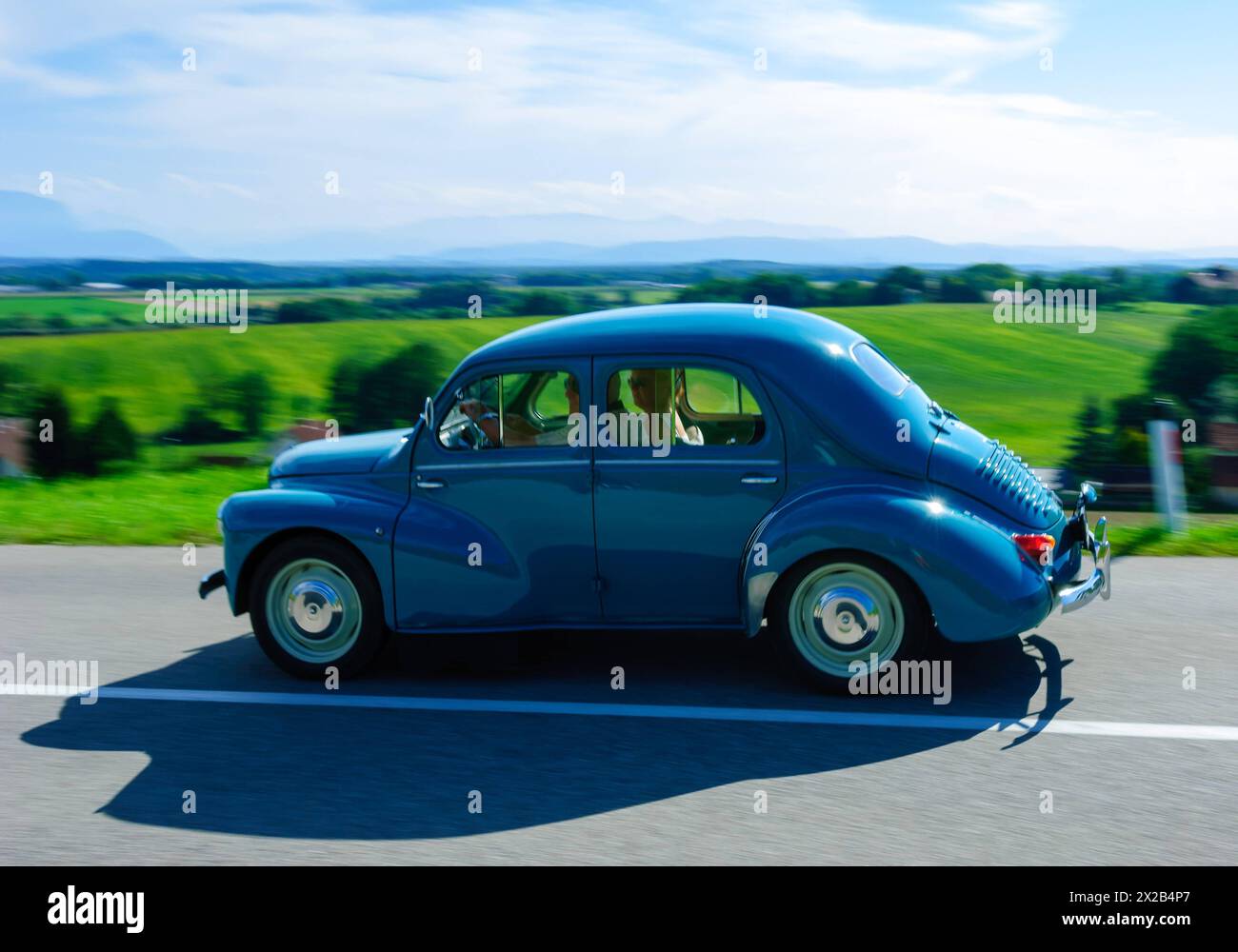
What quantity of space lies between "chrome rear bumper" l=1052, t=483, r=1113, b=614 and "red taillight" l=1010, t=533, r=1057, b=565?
0.47 ft

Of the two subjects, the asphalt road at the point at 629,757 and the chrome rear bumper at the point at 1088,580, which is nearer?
the asphalt road at the point at 629,757

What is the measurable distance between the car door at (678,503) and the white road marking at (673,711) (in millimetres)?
470

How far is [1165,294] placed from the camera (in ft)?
93.3

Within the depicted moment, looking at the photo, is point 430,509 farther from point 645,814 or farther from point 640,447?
point 645,814

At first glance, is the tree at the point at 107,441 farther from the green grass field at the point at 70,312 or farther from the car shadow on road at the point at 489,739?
the green grass field at the point at 70,312

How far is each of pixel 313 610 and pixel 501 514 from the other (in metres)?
1.10

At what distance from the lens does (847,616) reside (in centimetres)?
581

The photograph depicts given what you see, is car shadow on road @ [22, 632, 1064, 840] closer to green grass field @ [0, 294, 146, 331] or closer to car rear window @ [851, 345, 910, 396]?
car rear window @ [851, 345, 910, 396]

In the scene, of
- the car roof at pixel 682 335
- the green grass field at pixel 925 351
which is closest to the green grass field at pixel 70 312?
the green grass field at pixel 925 351

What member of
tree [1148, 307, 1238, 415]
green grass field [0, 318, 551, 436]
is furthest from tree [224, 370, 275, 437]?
tree [1148, 307, 1238, 415]

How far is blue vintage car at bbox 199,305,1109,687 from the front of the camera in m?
5.73

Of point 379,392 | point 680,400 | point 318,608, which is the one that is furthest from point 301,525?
point 379,392

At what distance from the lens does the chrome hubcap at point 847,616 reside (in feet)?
19.0

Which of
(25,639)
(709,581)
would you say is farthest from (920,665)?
(25,639)
